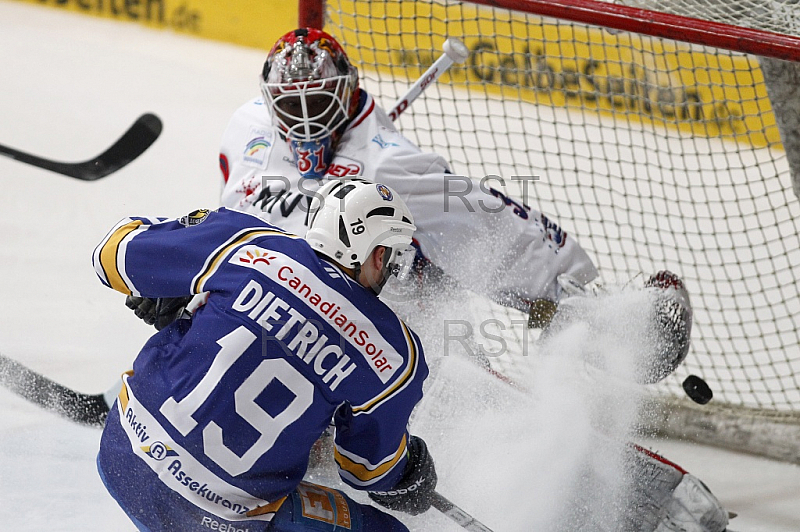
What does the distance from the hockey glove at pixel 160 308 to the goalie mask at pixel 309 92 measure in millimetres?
719

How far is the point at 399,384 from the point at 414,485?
348 millimetres

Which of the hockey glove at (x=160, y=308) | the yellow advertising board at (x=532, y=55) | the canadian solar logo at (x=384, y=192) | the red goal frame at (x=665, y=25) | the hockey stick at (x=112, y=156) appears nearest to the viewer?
the canadian solar logo at (x=384, y=192)

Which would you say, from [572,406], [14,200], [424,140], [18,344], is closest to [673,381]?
[572,406]

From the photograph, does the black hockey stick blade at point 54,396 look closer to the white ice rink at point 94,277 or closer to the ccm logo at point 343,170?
the white ice rink at point 94,277

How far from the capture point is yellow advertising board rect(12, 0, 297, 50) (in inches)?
282

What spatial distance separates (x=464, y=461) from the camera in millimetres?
2607

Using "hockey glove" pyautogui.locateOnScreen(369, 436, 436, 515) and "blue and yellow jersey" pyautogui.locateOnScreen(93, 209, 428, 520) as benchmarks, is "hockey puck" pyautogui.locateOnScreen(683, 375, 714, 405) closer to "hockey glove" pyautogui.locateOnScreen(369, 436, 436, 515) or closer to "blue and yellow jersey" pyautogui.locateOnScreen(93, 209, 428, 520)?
"hockey glove" pyautogui.locateOnScreen(369, 436, 436, 515)

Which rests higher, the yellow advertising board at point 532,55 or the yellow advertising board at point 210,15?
the yellow advertising board at point 532,55

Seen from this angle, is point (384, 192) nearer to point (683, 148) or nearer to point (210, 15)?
point (683, 148)

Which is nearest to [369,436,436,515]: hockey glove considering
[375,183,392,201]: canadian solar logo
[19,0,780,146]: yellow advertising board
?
[375,183,392,201]: canadian solar logo

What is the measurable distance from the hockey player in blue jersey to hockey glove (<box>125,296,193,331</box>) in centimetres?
10

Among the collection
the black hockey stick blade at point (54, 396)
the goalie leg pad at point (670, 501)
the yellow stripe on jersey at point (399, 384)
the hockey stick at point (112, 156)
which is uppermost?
the yellow stripe on jersey at point (399, 384)

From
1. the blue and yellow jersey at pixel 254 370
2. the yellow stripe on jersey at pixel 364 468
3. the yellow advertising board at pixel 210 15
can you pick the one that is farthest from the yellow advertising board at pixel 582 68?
the yellow stripe on jersey at pixel 364 468

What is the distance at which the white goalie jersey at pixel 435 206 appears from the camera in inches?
104
